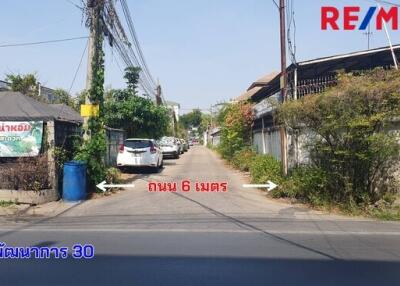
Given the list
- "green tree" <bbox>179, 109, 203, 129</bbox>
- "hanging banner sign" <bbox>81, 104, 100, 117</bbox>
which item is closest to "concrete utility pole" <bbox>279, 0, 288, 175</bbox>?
"hanging banner sign" <bbox>81, 104, 100, 117</bbox>

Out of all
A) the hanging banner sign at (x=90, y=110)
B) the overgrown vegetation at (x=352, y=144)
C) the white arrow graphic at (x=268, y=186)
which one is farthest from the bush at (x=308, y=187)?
the hanging banner sign at (x=90, y=110)

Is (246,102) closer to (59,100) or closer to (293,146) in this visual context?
(293,146)

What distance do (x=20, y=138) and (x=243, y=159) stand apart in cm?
1231

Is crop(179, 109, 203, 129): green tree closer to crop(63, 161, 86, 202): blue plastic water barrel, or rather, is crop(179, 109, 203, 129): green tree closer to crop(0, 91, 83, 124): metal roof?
crop(0, 91, 83, 124): metal roof

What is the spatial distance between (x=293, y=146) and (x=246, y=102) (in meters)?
11.9

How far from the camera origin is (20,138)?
14211mm

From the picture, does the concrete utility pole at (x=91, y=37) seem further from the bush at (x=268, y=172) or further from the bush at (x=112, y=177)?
the bush at (x=268, y=172)

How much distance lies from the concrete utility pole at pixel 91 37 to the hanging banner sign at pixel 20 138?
164 centimetres

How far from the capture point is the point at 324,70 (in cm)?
1856

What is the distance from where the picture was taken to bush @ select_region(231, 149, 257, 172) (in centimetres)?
2324

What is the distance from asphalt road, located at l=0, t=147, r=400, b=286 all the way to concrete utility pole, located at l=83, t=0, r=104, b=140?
11.1 ft

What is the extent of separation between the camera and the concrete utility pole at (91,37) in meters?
15.3

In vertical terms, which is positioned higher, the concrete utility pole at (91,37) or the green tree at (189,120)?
the green tree at (189,120)

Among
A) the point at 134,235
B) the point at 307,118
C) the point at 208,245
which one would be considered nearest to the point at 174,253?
the point at 208,245
